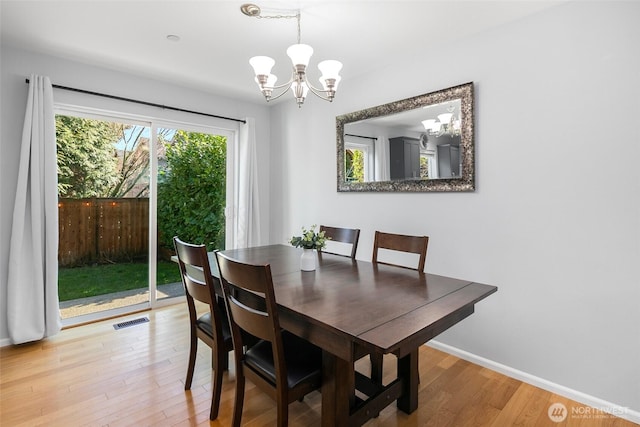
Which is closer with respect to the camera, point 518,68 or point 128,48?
point 518,68

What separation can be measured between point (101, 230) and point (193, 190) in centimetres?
103

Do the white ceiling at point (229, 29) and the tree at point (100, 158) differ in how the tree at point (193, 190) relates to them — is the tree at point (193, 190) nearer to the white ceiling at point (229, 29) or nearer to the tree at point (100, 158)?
the tree at point (100, 158)

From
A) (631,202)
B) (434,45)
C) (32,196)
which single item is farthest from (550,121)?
(32,196)

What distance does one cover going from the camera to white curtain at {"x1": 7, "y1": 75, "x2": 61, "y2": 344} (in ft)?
8.70

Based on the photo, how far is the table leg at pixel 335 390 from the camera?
4.75 ft

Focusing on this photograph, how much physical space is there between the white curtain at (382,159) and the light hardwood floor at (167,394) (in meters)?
1.57

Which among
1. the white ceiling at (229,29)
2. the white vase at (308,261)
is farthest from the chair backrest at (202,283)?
the white ceiling at (229,29)

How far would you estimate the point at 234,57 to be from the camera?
287 centimetres

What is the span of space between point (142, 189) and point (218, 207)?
0.89 meters

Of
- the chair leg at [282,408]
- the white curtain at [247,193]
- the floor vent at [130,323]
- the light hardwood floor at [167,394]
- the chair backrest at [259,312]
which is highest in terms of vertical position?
the white curtain at [247,193]

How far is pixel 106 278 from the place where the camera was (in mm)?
3379

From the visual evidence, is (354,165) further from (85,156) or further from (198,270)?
(85,156)

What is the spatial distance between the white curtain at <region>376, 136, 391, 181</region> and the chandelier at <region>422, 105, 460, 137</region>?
1.42 ft

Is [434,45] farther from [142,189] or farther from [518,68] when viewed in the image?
[142,189]
